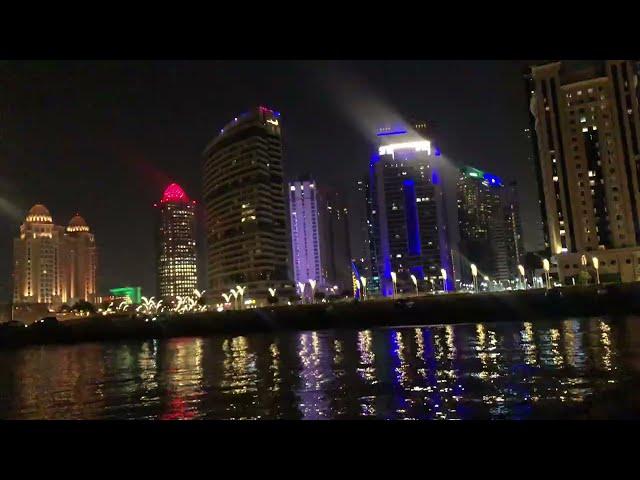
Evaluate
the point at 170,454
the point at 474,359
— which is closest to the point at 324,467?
the point at 170,454

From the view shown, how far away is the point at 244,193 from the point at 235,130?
15201 mm

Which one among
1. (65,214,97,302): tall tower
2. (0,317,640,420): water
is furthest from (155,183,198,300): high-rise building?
(0,317,640,420): water

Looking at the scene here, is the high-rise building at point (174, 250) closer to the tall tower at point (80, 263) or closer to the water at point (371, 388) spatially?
the tall tower at point (80, 263)

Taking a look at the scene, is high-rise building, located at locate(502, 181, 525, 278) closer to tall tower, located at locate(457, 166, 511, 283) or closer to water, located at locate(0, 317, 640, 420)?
tall tower, located at locate(457, 166, 511, 283)

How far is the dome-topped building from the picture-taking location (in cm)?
11535

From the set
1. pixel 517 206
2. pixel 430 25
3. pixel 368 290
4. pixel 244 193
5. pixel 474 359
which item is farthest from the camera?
pixel 517 206

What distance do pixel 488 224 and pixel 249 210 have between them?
231 ft

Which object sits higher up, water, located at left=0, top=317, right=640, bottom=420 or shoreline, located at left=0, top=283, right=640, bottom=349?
shoreline, located at left=0, top=283, right=640, bottom=349

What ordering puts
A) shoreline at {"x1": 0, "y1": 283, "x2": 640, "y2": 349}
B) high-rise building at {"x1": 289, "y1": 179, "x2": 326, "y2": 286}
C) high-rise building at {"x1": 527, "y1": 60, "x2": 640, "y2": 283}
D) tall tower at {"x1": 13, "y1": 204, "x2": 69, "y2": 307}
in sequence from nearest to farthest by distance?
shoreline at {"x1": 0, "y1": 283, "x2": 640, "y2": 349}, high-rise building at {"x1": 527, "y1": 60, "x2": 640, "y2": 283}, tall tower at {"x1": 13, "y1": 204, "x2": 69, "y2": 307}, high-rise building at {"x1": 289, "y1": 179, "x2": 326, "y2": 286}

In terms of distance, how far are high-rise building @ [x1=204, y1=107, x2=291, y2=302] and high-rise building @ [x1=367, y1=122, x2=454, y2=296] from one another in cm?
2121

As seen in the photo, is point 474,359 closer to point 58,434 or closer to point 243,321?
point 58,434

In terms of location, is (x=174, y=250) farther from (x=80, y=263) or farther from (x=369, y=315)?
(x=369, y=315)

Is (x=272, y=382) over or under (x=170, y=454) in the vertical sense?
under

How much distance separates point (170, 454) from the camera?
106 inches
